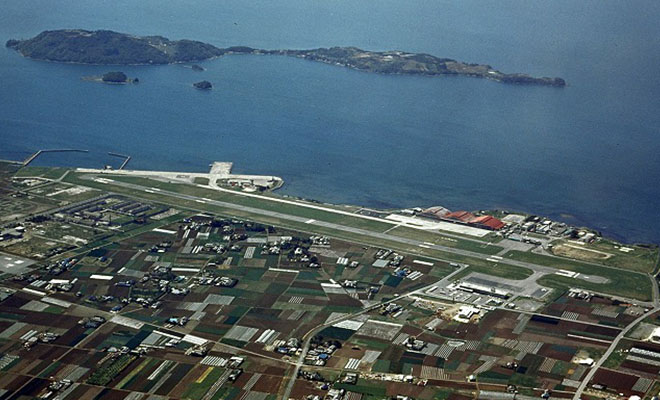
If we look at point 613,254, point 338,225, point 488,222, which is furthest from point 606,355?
point 338,225

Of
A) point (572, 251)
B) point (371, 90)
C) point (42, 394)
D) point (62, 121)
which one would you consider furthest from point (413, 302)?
point (371, 90)

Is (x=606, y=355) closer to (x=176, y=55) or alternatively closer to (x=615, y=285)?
(x=615, y=285)

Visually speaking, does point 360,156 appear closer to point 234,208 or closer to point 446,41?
point 234,208

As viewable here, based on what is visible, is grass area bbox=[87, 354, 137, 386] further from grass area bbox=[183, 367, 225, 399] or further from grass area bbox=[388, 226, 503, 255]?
grass area bbox=[388, 226, 503, 255]

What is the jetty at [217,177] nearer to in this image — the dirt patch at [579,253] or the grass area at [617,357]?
the dirt patch at [579,253]

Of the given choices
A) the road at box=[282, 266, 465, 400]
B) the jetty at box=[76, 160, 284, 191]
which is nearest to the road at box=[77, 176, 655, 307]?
the jetty at box=[76, 160, 284, 191]

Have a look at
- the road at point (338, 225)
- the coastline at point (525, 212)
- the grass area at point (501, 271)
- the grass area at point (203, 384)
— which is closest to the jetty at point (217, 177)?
the coastline at point (525, 212)
